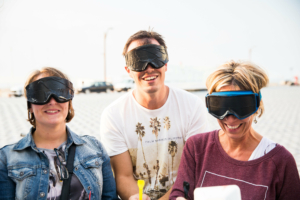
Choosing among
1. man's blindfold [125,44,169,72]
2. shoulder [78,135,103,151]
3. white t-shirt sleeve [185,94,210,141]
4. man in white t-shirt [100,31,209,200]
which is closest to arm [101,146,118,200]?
shoulder [78,135,103,151]

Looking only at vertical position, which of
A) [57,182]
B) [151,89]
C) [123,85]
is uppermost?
[151,89]

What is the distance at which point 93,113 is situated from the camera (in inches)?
434

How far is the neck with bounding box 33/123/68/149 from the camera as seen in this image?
7.33ft

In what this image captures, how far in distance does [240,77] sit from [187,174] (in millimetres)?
874

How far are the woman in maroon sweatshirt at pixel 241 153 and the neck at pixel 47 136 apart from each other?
113 centimetres

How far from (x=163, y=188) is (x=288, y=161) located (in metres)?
1.46

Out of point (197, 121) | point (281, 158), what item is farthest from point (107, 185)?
point (281, 158)

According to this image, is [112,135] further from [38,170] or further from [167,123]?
[38,170]

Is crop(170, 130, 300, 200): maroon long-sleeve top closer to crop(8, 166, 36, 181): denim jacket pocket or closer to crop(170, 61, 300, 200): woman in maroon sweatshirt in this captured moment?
crop(170, 61, 300, 200): woman in maroon sweatshirt

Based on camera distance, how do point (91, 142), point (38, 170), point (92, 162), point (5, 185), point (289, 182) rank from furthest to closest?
point (91, 142), point (92, 162), point (38, 170), point (5, 185), point (289, 182)

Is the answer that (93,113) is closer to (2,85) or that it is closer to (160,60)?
(160,60)

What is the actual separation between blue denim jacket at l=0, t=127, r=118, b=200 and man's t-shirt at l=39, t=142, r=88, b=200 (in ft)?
0.13

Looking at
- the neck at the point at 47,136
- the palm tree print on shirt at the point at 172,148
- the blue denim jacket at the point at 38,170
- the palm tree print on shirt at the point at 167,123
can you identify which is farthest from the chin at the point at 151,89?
the neck at the point at 47,136

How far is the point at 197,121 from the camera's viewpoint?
2941 mm
